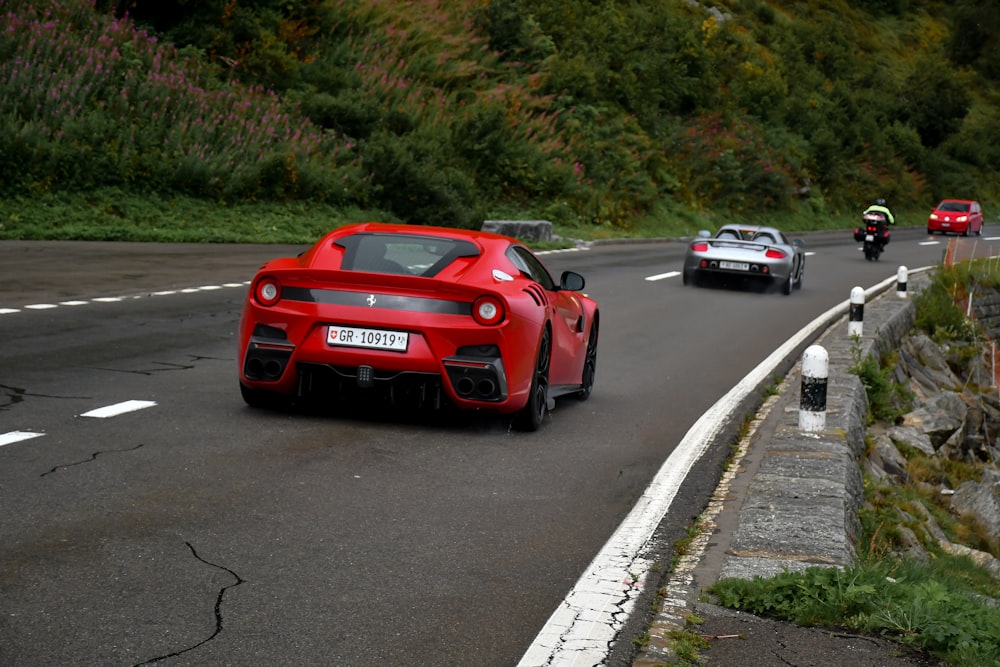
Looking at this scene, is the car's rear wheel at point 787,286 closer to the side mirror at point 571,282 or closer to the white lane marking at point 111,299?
the white lane marking at point 111,299

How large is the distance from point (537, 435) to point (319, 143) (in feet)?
88.0

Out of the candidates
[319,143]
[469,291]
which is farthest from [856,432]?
[319,143]

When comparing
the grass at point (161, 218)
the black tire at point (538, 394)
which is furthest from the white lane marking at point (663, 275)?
the black tire at point (538, 394)

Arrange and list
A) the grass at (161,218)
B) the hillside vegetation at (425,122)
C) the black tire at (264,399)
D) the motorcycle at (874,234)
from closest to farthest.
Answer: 1. the black tire at (264,399)
2. the grass at (161,218)
3. the hillside vegetation at (425,122)
4. the motorcycle at (874,234)

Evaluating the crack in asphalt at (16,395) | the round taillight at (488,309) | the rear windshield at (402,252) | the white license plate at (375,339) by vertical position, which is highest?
the rear windshield at (402,252)

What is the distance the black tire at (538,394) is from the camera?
9.09m

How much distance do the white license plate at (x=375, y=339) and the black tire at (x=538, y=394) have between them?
943 millimetres

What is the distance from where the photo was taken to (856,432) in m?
10.4

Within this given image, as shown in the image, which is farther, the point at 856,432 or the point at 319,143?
the point at 319,143

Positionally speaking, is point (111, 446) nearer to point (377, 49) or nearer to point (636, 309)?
point (636, 309)

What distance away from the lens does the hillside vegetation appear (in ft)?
94.5

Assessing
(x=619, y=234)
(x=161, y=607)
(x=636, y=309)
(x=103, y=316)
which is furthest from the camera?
(x=619, y=234)

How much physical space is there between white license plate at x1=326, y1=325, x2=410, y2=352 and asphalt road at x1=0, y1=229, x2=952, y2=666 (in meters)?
0.54

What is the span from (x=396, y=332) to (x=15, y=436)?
2.24 meters
